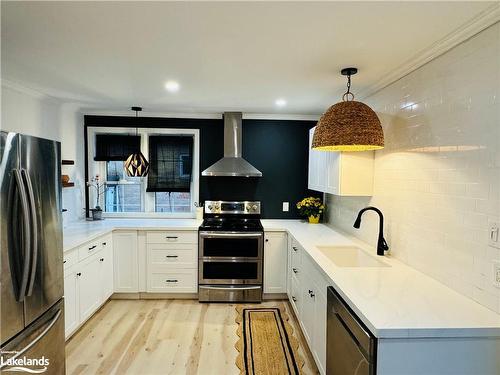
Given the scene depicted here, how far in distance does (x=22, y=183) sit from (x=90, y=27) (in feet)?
3.00

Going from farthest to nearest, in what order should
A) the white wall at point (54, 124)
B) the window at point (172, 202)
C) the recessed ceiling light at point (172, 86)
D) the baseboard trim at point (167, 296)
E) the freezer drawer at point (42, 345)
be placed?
the window at point (172, 202), the baseboard trim at point (167, 296), the white wall at point (54, 124), the recessed ceiling light at point (172, 86), the freezer drawer at point (42, 345)

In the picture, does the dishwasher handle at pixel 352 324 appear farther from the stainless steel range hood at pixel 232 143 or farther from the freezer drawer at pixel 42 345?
the stainless steel range hood at pixel 232 143

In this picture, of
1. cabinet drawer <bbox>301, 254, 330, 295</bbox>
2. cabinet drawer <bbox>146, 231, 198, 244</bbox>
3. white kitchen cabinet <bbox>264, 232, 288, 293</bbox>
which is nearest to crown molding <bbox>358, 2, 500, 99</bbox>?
cabinet drawer <bbox>301, 254, 330, 295</bbox>

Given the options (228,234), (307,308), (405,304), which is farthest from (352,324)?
(228,234)

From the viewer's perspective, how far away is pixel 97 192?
157 inches

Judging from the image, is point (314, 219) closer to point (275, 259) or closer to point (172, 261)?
point (275, 259)

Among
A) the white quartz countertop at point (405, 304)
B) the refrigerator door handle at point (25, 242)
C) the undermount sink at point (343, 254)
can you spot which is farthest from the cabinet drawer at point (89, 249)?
the undermount sink at point (343, 254)

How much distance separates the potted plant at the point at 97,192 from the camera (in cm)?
372

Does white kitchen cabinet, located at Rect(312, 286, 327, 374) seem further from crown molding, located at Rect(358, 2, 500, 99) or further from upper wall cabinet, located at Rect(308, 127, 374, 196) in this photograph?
crown molding, located at Rect(358, 2, 500, 99)

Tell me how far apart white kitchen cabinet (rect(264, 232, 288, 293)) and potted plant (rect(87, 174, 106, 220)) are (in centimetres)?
220

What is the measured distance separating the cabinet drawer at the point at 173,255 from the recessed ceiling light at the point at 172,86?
1768mm

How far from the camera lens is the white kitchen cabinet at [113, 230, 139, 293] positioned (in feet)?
11.2

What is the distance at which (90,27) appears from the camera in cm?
158

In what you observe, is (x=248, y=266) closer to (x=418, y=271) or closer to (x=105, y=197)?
(x=418, y=271)
